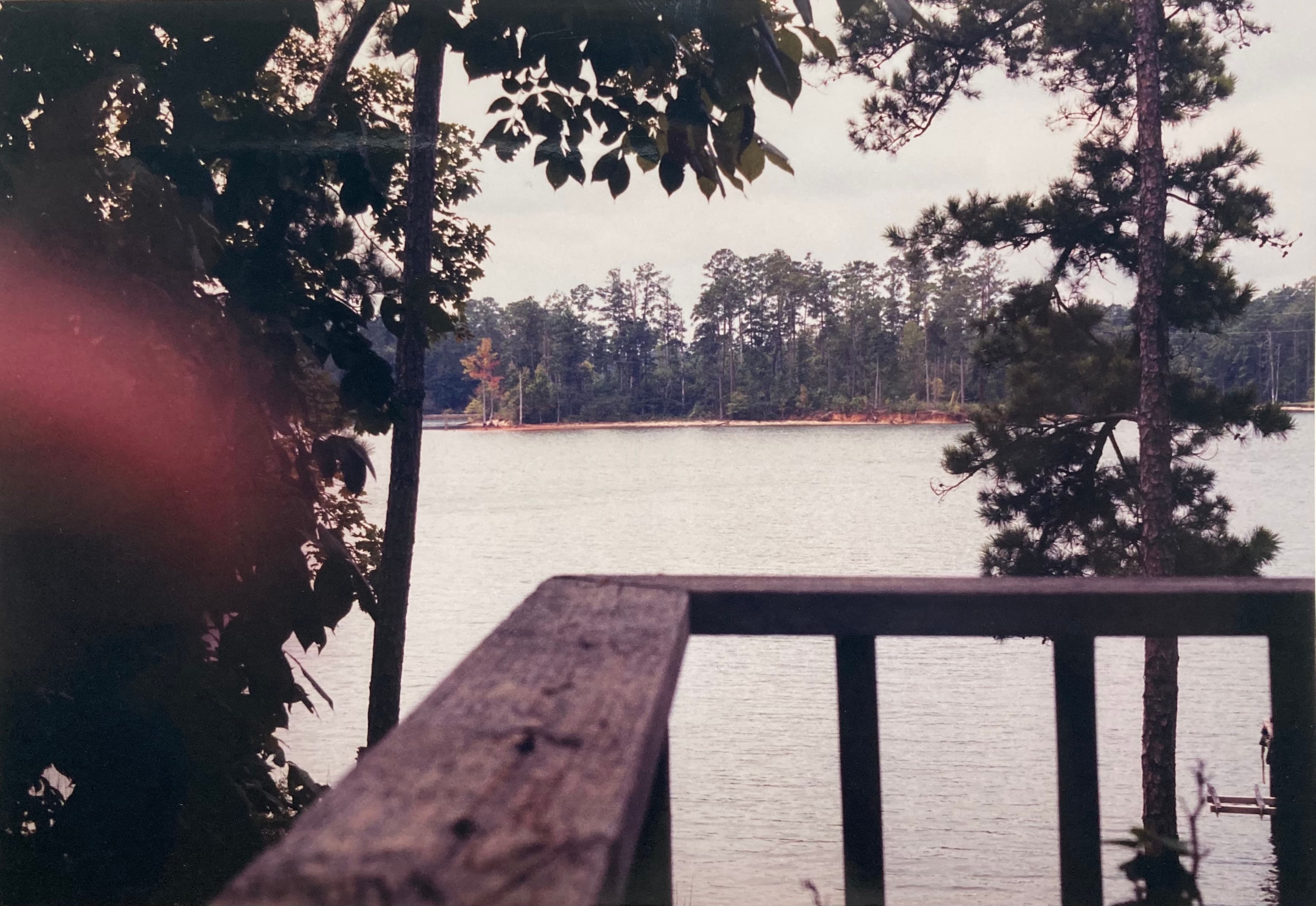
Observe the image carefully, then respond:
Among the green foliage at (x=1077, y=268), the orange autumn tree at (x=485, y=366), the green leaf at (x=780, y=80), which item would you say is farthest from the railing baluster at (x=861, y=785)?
the orange autumn tree at (x=485, y=366)

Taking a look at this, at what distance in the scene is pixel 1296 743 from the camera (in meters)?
1.13

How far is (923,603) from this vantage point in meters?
1.15

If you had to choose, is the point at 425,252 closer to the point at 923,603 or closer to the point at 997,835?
the point at 923,603

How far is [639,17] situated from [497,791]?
5.17 ft

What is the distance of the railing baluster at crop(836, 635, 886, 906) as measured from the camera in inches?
44.5

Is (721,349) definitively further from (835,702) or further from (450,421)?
(835,702)

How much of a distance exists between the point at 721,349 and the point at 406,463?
173 ft

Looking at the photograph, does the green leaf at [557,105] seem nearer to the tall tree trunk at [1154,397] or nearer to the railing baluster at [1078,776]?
the railing baluster at [1078,776]

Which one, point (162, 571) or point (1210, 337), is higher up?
point (1210, 337)

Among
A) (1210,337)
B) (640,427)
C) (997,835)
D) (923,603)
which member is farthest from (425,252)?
(640,427)

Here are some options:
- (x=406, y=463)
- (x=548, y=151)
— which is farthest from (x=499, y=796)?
(x=406, y=463)

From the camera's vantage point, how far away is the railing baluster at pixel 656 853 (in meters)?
1.10

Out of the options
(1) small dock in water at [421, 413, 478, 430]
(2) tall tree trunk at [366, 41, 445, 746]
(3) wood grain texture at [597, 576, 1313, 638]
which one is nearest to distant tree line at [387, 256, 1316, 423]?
(1) small dock in water at [421, 413, 478, 430]

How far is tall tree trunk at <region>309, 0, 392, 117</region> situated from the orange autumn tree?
43.1 m
